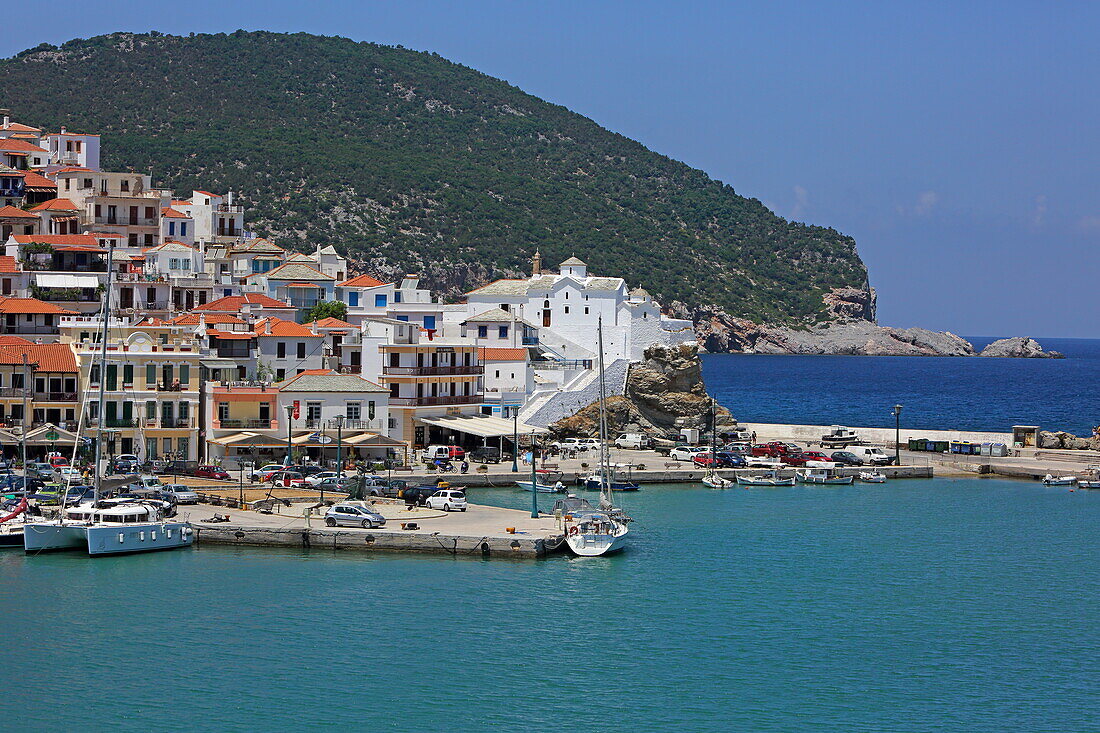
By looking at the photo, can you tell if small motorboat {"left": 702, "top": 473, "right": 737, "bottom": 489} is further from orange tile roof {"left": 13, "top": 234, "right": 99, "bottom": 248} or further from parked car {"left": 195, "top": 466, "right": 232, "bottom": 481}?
orange tile roof {"left": 13, "top": 234, "right": 99, "bottom": 248}

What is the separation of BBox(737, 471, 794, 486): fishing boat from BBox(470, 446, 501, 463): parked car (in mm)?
12547

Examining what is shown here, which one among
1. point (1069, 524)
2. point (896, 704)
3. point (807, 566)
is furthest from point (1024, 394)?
point (896, 704)

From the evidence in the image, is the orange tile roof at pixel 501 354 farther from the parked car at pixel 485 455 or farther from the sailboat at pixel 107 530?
the sailboat at pixel 107 530

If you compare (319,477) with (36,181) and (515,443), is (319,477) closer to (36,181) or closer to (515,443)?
(515,443)

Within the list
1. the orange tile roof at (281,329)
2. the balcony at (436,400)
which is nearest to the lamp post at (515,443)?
the balcony at (436,400)

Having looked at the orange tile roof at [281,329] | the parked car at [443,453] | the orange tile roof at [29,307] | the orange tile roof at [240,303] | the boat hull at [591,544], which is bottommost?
the boat hull at [591,544]

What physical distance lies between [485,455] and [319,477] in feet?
41.7

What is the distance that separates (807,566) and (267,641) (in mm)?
20642

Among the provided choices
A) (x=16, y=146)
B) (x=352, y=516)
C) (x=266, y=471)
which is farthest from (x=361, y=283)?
(x=352, y=516)

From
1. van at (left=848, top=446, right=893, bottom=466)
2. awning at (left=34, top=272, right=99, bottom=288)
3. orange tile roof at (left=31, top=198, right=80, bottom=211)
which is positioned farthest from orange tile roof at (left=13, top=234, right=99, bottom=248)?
van at (left=848, top=446, right=893, bottom=466)

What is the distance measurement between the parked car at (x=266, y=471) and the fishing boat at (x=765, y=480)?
23731 mm

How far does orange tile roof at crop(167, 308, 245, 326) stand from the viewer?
72.8 m

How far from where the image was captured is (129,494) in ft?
178

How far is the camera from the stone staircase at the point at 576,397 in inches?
3123
